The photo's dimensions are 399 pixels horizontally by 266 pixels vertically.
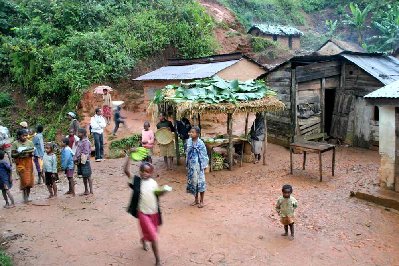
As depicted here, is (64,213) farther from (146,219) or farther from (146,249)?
(146,219)

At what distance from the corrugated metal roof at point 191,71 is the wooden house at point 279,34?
16917 mm

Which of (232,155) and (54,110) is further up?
(54,110)

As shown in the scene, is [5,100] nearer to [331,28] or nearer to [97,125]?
[97,125]

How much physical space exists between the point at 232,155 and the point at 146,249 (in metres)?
5.41

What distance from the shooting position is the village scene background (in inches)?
240

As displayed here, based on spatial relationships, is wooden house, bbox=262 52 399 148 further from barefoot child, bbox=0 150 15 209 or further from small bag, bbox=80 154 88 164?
barefoot child, bbox=0 150 15 209

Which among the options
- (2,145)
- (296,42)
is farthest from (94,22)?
(296,42)

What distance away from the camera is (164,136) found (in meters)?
10.4

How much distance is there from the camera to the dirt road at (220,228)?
18.5 ft

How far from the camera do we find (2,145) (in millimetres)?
9477

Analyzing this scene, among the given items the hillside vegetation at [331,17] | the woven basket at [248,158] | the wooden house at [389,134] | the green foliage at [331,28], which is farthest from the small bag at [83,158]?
the green foliage at [331,28]

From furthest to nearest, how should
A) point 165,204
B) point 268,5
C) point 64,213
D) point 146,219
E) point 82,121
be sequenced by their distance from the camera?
1. point 268,5
2. point 82,121
3. point 165,204
4. point 64,213
5. point 146,219

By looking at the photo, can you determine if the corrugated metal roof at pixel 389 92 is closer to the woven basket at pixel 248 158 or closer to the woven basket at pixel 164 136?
the woven basket at pixel 248 158

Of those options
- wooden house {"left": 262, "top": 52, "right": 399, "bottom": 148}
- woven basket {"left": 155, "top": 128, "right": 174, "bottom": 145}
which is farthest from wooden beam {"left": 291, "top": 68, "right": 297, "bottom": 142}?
woven basket {"left": 155, "top": 128, "right": 174, "bottom": 145}
